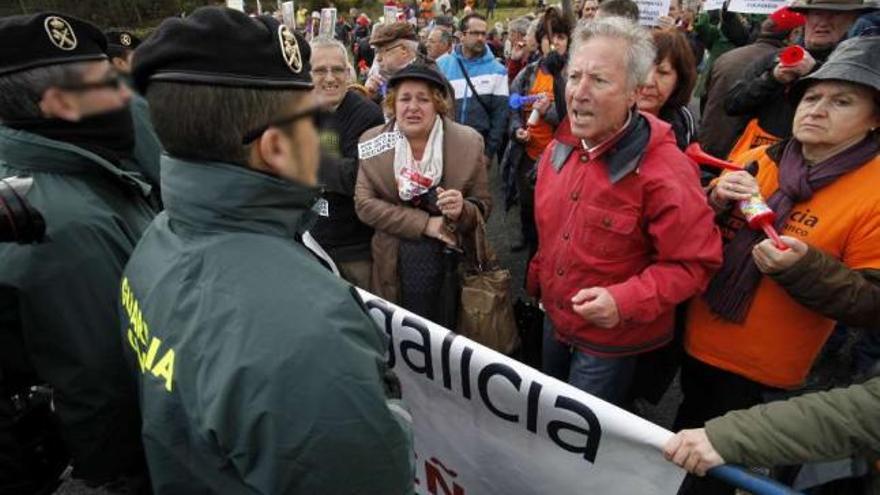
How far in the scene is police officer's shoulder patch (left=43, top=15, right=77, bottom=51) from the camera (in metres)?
1.75

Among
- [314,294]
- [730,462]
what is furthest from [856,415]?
[314,294]

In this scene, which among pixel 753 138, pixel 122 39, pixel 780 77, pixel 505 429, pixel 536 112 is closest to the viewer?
pixel 505 429

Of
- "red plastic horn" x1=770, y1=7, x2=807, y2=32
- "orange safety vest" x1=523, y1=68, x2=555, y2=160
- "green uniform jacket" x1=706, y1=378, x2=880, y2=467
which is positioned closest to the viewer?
"green uniform jacket" x1=706, y1=378, x2=880, y2=467

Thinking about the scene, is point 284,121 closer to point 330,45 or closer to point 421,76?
point 421,76

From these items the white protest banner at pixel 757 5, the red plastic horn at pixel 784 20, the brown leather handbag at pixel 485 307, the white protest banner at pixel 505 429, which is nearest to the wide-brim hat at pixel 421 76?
the brown leather handbag at pixel 485 307

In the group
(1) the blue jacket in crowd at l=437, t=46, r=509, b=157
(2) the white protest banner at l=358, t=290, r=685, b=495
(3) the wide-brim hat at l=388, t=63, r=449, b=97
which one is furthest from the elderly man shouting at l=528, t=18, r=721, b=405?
(1) the blue jacket in crowd at l=437, t=46, r=509, b=157

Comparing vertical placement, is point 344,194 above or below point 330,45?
below

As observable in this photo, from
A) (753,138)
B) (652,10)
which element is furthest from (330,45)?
(652,10)

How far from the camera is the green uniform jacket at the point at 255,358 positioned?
0.96m

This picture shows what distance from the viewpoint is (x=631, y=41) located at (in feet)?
6.87

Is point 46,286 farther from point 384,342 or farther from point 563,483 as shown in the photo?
point 563,483

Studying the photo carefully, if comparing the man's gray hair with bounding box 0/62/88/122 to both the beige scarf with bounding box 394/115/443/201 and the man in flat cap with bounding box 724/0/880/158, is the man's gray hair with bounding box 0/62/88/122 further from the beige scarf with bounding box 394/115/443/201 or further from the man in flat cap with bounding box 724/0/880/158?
the man in flat cap with bounding box 724/0/880/158

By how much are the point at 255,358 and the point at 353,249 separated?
2.28 meters

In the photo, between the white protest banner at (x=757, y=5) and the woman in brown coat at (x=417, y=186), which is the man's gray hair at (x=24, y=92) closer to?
the woman in brown coat at (x=417, y=186)
